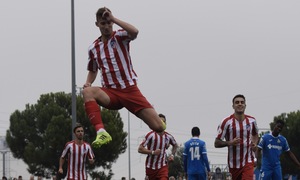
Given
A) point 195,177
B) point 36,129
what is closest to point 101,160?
point 36,129

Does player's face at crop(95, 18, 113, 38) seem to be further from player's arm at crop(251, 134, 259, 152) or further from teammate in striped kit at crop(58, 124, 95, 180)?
teammate in striped kit at crop(58, 124, 95, 180)

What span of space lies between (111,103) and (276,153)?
32.5 ft

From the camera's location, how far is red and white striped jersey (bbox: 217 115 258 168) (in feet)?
50.3

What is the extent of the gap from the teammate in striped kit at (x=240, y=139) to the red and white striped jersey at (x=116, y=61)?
4300 mm

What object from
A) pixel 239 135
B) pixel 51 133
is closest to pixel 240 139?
pixel 239 135

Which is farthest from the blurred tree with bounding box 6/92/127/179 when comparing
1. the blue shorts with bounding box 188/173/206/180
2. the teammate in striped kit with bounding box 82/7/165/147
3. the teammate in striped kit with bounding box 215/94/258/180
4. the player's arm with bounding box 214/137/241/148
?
the teammate in striped kit with bounding box 82/7/165/147

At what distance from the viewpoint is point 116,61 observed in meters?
11.2

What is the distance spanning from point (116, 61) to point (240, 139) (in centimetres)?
467

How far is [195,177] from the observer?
71.7 feet

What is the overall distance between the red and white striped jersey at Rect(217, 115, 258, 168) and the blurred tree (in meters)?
55.9

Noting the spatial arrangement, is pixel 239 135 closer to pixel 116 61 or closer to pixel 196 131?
pixel 116 61

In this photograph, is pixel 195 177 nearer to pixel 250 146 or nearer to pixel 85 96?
pixel 250 146

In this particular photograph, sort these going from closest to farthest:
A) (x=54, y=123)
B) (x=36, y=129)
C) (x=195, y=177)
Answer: (x=195, y=177) < (x=54, y=123) < (x=36, y=129)

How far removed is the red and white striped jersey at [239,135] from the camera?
1534 cm
